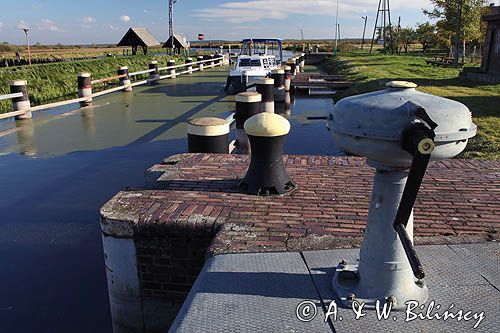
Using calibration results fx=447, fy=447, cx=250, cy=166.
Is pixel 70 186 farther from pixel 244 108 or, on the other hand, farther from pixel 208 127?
pixel 244 108

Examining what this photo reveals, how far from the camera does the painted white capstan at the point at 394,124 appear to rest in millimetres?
2250

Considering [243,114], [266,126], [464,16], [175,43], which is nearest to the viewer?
[266,126]

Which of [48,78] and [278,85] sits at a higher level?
[48,78]

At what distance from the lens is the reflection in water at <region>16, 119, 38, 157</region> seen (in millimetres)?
9086

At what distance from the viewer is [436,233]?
361 centimetres

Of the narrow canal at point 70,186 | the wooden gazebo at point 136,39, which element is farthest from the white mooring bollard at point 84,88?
the wooden gazebo at point 136,39

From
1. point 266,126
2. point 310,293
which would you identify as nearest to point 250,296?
point 310,293

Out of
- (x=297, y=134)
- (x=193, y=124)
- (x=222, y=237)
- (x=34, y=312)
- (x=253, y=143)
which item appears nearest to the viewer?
(x=222, y=237)

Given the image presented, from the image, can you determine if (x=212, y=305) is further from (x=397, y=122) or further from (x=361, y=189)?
(x=361, y=189)

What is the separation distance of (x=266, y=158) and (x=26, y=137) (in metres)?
7.87

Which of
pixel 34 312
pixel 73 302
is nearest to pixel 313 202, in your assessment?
pixel 73 302

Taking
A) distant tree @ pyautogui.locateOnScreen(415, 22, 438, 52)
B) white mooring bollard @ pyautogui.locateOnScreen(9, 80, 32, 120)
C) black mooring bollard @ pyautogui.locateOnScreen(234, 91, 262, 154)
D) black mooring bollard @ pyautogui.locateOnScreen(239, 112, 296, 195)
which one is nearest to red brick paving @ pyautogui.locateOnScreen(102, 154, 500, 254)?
black mooring bollard @ pyautogui.locateOnScreen(239, 112, 296, 195)

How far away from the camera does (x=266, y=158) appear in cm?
458

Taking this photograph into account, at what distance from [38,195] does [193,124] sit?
8.35 feet
